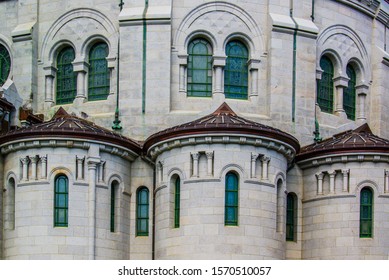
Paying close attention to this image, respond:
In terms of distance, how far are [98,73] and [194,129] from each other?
7763 millimetres

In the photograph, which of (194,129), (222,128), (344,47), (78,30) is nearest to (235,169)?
(222,128)

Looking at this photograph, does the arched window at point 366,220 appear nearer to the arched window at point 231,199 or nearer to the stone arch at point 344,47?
the arched window at point 231,199

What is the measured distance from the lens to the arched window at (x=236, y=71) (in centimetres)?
6744

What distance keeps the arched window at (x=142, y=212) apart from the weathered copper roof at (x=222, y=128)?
6.77 ft

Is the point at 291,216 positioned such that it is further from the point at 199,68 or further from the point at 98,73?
the point at 98,73

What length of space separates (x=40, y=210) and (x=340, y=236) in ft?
38.0

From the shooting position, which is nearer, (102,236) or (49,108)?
(102,236)

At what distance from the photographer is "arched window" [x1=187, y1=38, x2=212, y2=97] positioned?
6719cm

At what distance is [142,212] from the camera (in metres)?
64.7

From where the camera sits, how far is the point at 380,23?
72.9 m

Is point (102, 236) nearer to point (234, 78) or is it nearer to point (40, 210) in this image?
point (40, 210)

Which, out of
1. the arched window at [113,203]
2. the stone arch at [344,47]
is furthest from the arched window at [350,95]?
the arched window at [113,203]

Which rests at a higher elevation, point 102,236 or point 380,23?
point 380,23

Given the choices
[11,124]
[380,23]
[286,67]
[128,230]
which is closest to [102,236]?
[128,230]
